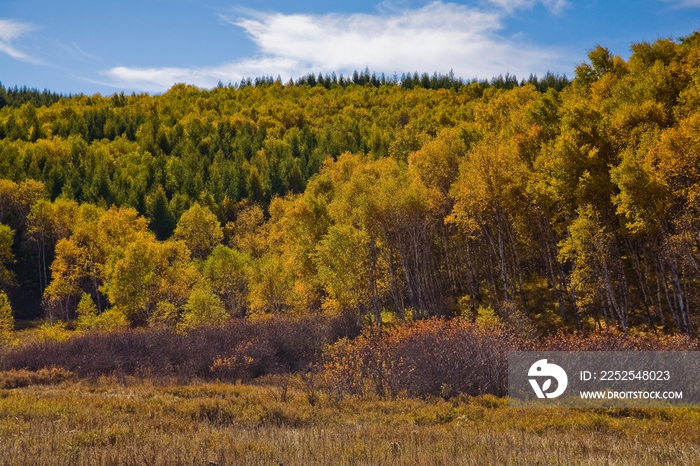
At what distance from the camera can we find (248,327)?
39.5 m

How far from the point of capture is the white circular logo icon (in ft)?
61.5

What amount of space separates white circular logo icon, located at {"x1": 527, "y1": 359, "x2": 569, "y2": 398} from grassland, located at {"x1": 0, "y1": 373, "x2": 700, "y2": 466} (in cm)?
213

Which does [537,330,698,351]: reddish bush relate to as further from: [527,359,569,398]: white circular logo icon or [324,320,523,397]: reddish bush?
[324,320,523,397]: reddish bush

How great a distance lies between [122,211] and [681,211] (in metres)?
68.1

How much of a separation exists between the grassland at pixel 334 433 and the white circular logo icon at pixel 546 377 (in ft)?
6.99

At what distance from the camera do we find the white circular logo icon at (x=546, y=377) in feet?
A: 61.5

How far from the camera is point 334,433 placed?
13062 mm

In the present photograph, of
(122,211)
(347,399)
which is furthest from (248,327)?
(122,211)

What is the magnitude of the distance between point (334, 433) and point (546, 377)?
10.9 m

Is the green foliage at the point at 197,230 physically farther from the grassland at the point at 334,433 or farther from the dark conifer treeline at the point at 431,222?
the grassland at the point at 334,433

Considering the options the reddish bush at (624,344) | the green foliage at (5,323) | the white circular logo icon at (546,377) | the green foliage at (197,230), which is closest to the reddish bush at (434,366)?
the white circular logo icon at (546,377)

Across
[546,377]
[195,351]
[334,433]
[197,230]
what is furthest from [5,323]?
[546,377]

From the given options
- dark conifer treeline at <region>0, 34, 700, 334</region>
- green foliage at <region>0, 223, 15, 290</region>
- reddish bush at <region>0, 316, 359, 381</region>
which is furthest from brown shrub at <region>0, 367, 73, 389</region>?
green foliage at <region>0, 223, 15, 290</region>

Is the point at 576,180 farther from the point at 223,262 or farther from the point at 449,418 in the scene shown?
the point at 223,262
